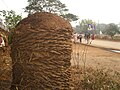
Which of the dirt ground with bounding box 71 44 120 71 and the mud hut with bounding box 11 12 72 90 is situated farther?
the dirt ground with bounding box 71 44 120 71

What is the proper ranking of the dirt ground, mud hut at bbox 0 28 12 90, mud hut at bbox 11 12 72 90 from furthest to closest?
the dirt ground → mud hut at bbox 0 28 12 90 → mud hut at bbox 11 12 72 90

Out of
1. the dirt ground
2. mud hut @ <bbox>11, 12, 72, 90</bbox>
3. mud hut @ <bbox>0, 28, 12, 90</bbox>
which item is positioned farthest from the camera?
the dirt ground

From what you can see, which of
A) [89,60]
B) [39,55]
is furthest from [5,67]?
[89,60]

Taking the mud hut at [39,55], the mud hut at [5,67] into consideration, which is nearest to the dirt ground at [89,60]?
the mud hut at [5,67]

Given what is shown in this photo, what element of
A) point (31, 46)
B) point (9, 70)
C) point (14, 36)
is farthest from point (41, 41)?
point (9, 70)

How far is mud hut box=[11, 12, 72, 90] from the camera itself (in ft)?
10.8

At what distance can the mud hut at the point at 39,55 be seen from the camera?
10.8ft

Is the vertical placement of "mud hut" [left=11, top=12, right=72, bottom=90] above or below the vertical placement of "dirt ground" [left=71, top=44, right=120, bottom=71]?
above

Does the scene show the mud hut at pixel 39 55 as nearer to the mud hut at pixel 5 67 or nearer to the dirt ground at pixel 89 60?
the mud hut at pixel 5 67

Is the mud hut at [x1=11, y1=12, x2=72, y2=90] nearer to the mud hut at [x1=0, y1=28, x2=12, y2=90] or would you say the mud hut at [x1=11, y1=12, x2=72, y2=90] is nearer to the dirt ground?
the mud hut at [x1=0, y1=28, x2=12, y2=90]

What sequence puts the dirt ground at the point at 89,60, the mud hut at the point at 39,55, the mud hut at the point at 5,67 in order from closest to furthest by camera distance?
the mud hut at the point at 39,55
the mud hut at the point at 5,67
the dirt ground at the point at 89,60

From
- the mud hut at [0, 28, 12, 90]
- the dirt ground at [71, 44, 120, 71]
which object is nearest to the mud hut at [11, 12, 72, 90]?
the mud hut at [0, 28, 12, 90]

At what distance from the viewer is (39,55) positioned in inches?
130

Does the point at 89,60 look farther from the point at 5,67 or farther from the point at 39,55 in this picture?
the point at 39,55
